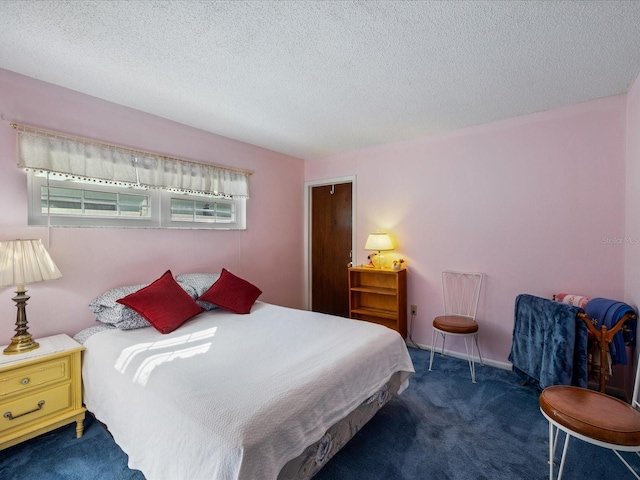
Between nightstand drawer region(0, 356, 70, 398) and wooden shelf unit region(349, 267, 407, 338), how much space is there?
2.74m

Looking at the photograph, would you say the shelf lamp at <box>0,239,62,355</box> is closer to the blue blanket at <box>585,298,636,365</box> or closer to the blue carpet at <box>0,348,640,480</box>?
the blue carpet at <box>0,348,640,480</box>

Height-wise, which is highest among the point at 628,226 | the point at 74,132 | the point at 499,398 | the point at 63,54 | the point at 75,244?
the point at 63,54

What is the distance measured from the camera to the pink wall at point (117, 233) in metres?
2.13

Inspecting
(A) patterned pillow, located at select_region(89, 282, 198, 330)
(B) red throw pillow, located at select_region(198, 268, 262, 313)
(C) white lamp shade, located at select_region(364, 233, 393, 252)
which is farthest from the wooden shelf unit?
(A) patterned pillow, located at select_region(89, 282, 198, 330)

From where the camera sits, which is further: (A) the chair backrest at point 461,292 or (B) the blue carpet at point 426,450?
(A) the chair backrest at point 461,292

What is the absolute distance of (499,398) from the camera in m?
2.49

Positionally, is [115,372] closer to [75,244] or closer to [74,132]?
[75,244]

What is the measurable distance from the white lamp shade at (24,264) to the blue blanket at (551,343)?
11.4 feet

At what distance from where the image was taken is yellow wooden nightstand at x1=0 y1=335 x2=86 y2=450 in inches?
69.2

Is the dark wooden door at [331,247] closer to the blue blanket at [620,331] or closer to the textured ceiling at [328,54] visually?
the textured ceiling at [328,54]

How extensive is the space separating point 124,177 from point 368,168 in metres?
2.72

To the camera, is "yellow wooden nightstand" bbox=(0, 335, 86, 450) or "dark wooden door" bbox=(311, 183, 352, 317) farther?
"dark wooden door" bbox=(311, 183, 352, 317)

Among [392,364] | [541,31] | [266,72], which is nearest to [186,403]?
[392,364]

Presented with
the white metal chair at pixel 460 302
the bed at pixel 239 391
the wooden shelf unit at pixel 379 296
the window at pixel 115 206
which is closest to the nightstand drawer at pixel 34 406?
the bed at pixel 239 391
